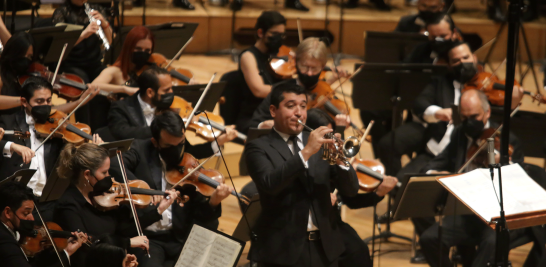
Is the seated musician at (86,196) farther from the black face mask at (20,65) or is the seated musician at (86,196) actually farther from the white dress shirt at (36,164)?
the black face mask at (20,65)

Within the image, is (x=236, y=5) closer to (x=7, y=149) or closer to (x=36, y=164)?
(x=36, y=164)

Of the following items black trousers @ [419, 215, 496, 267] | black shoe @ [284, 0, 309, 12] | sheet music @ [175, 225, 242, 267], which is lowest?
black trousers @ [419, 215, 496, 267]

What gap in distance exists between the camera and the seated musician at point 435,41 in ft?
14.6

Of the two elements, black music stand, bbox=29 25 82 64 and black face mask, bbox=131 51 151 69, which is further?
black face mask, bbox=131 51 151 69

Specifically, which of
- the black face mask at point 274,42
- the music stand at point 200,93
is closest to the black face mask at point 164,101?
the music stand at point 200,93

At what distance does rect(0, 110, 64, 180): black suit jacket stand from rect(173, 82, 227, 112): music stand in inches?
30.8

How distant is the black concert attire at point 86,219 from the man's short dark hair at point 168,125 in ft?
1.38

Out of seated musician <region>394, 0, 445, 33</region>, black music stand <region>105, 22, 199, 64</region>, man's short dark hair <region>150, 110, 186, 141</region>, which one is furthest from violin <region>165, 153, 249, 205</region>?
seated musician <region>394, 0, 445, 33</region>

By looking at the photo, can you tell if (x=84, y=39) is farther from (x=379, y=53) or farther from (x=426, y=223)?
(x=426, y=223)

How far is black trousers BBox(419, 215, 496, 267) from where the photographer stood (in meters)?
3.56

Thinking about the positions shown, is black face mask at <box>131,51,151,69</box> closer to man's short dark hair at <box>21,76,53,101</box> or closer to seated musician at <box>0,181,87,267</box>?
man's short dark hair at <box>21,76,53,101</box>

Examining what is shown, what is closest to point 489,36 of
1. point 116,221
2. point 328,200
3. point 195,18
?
point 195,18

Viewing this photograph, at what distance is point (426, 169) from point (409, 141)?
0.50 meters

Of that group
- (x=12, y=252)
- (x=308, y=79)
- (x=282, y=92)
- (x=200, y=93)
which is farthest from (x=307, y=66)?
A: (x=12, y=252)
